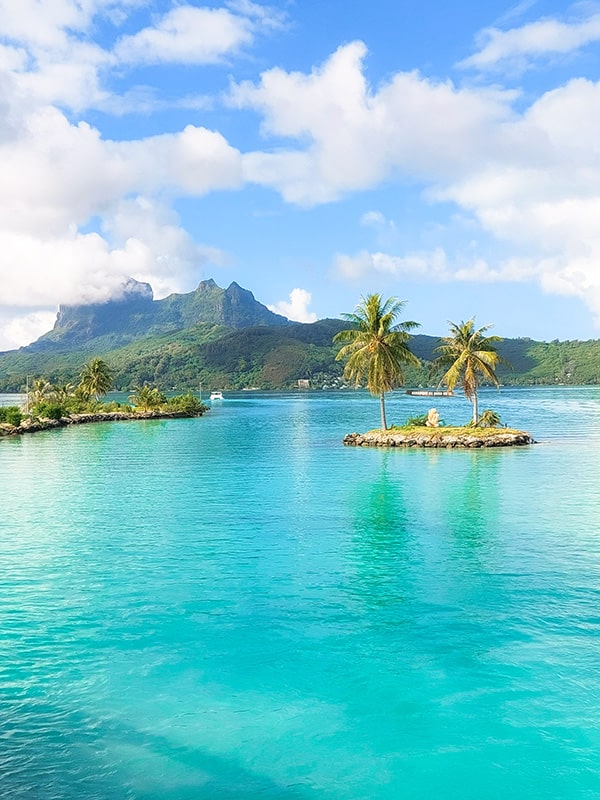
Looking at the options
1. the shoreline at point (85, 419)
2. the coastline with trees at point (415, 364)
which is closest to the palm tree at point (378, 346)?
the coastline with trees at point (415, 364)

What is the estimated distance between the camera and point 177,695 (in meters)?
11.9

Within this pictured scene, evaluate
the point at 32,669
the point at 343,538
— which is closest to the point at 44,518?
the point at 343,538

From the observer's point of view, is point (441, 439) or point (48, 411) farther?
point (48, 411)

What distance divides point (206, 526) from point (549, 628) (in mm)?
15182

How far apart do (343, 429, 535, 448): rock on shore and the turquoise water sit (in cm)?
2505

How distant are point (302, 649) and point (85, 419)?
96375 mm

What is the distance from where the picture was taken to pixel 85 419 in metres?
104

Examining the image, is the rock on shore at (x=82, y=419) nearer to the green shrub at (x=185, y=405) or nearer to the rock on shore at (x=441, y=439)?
the green shrub at (x=185, y=405)

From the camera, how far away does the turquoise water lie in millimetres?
9609

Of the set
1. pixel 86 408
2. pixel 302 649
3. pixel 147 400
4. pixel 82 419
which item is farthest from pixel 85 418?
pixel 302 649

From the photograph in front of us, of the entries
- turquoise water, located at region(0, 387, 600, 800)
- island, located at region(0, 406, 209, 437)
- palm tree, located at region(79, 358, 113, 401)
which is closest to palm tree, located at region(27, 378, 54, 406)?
palm tree, located at region(79, 358, 113, 401)

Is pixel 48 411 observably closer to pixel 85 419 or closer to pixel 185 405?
pixel 85 419

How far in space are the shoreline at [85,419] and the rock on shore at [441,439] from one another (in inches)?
1829

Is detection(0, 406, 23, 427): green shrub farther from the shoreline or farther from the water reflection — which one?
the water reflection
